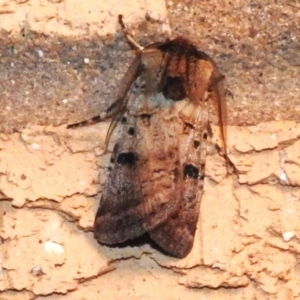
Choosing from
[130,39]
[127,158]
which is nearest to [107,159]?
[127,158]

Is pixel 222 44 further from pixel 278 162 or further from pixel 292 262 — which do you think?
pixel 292 262

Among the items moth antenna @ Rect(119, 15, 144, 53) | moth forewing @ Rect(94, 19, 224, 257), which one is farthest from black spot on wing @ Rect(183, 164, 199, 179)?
moth antenna @ Rect(119, 15, 144, 53)

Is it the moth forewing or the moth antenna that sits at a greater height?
the moth antenna

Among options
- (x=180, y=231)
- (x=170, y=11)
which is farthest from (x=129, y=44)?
(x=180, y=231)

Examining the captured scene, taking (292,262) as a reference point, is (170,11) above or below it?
above

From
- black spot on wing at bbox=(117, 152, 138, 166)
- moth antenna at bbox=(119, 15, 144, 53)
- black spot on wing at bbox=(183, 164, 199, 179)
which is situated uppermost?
moth antenna at bbox=(119, 15, 144, 53)

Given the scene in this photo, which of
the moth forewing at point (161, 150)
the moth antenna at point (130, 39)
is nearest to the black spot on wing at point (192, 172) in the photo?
the moth forewing at point (161, 150)

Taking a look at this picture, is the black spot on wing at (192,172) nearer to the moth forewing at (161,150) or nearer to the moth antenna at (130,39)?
the moth forewing at (161,150)

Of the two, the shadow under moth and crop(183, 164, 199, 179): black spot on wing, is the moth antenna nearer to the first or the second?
the shadow under moth

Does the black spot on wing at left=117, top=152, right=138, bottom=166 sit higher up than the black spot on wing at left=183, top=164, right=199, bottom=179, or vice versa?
the black spot on wing at left=117, top=152, right=138, bottom=166
